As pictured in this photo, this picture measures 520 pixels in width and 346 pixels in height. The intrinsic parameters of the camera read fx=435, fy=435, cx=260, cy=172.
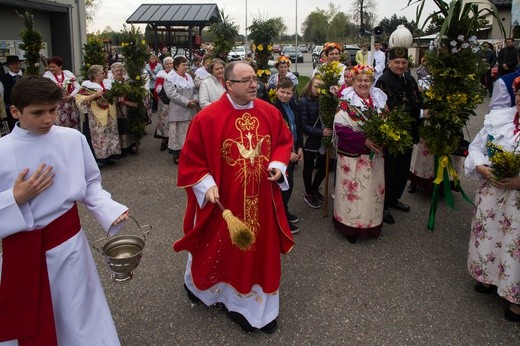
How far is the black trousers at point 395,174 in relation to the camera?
509cm

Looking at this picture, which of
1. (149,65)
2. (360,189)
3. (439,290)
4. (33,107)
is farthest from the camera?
(149,65)

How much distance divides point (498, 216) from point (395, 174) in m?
2.04

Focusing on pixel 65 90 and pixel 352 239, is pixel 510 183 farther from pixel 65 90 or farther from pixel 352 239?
pixel 65 90

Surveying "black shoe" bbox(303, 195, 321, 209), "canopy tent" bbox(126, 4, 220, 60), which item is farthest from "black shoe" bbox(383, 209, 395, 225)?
"canopy tent" bbox(126, 4, 220, 60)

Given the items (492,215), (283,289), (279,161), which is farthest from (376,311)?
(279,161)

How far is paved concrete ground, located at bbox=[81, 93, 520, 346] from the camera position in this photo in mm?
3223

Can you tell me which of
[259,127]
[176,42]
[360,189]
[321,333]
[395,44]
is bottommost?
[321,333]

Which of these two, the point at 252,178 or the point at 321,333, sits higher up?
the point at 252,178

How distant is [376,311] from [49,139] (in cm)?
272

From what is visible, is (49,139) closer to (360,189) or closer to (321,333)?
(321,333)

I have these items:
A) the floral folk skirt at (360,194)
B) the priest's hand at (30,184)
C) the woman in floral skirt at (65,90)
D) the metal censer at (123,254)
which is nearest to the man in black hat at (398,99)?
the floral folk skirt at (360,194)

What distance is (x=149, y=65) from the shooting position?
40.3 ft

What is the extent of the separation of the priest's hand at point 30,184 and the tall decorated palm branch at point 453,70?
3.67m

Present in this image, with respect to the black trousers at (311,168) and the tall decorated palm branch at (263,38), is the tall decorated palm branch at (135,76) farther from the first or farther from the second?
the black trousers at (311,168)
